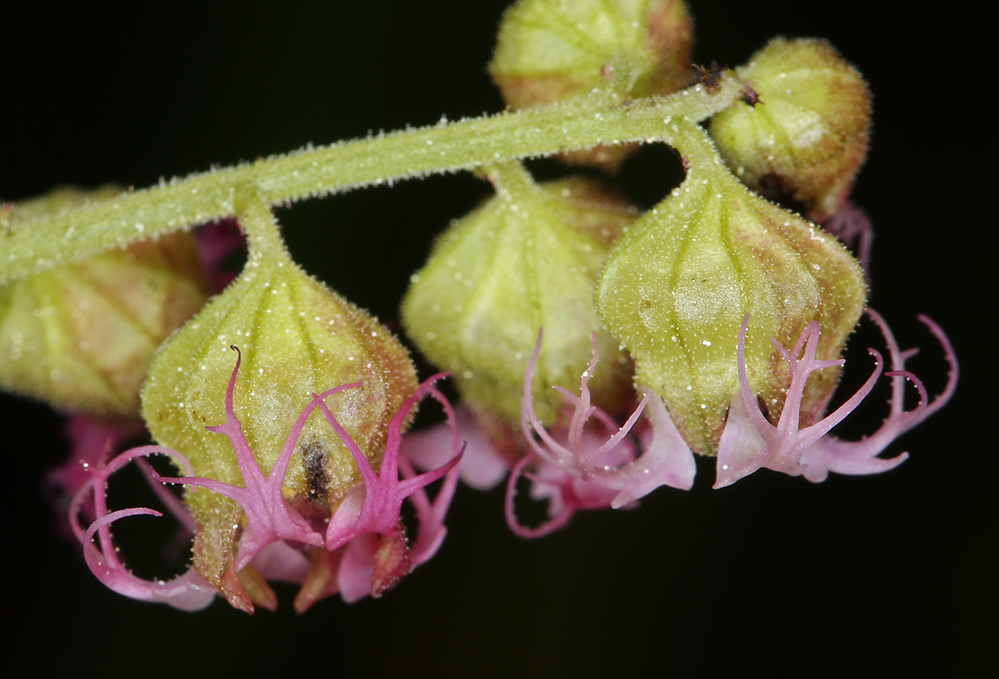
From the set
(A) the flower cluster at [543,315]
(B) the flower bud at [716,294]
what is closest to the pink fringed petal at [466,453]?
(A) the flower cluster at [543,315]

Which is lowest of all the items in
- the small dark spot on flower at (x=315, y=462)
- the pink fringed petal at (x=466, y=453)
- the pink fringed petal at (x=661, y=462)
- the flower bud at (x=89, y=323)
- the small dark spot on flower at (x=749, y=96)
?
the pink fringed petal at (x=466, y=453)

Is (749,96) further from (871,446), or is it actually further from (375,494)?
(375,494)

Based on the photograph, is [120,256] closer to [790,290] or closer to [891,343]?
[790,290]

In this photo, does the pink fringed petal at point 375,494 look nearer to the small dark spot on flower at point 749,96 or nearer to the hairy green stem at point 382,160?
the hairy green stem at point 382,160

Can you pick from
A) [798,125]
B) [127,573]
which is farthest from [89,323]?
[798,125]

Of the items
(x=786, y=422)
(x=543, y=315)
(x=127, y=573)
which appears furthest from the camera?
(x=543, y=315)

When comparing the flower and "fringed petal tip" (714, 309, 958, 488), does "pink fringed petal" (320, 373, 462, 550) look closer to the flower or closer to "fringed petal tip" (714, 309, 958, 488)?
the flower
